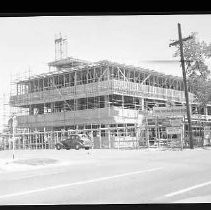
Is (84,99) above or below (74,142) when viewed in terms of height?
above

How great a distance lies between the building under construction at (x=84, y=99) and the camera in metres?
7.68

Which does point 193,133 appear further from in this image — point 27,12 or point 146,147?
point 27,12

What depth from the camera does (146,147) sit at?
829cm

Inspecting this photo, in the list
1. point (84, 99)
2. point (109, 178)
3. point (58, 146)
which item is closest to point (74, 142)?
point (58, 146)

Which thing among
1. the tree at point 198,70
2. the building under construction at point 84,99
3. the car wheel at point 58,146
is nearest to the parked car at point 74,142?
the car wheel at point 58,146

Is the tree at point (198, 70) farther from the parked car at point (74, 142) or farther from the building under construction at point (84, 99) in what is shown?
the parked car at point (74, 142)

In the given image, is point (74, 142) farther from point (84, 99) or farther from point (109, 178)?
point (109, 178)

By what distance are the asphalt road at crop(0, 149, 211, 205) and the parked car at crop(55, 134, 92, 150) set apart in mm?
146

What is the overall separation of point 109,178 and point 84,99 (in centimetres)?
191

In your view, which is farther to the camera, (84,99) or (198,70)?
(198,70)

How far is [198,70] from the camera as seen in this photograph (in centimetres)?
815

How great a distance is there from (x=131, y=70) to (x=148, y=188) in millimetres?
2203

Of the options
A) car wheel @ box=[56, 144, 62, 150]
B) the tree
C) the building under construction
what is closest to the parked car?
car wheel @ box=[56, 144, 62, 150]
